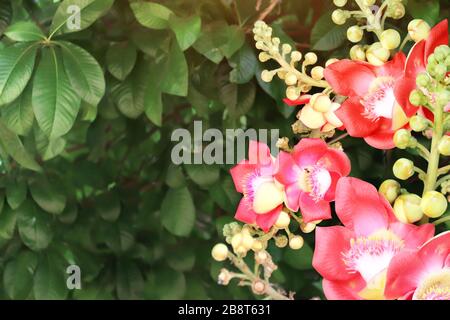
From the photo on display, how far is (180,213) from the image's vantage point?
1.73 feet

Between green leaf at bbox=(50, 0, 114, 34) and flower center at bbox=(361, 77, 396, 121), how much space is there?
19 centimetres

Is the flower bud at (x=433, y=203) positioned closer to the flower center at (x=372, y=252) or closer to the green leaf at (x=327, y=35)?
the flower center at (x=372, y=252)

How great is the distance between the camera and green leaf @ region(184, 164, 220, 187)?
1.66 feet

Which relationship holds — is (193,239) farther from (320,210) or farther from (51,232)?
(320,210)

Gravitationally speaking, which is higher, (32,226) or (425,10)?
(425,10)

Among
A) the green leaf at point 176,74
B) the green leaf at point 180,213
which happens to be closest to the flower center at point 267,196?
the green leaf at point 176,74

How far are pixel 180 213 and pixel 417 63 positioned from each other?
28 cm

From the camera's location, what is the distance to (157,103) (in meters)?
0.44

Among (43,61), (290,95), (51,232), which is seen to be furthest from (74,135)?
(290,95)

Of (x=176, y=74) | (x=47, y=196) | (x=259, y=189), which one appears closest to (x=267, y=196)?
(x=259, y=189)

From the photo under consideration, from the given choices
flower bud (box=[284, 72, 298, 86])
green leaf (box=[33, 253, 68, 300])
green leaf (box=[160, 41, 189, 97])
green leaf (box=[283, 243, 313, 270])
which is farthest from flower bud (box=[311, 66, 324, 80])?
green leaf (box=[33, 253, 68, 300])

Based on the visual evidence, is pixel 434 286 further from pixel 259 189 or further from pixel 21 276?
pixel 21 276

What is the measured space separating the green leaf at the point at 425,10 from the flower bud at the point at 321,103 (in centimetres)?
16

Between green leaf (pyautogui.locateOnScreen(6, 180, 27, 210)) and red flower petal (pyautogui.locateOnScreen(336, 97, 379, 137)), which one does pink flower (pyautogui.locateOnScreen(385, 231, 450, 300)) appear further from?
green leaf (pyautogui.locateOnScreen(6, 180, 27, 210))
